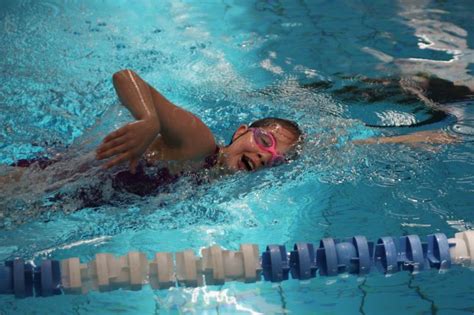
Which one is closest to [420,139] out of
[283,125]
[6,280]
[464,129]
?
[464,129]

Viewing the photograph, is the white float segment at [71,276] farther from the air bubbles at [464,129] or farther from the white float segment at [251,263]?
the air bubbles at [464,129]

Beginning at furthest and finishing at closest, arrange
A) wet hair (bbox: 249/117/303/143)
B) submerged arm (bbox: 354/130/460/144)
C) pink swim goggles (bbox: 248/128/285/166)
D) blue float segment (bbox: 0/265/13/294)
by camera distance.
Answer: submerged arm (bbox: 354/130/460/144)
wet hair (bbox: 249/117/303/143)
pink swim goggles (bbox: 248/128/285/166)
blue float segment (bbox: 0/265/13/294)

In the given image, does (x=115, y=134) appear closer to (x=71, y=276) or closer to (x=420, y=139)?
(x=71, y=276)

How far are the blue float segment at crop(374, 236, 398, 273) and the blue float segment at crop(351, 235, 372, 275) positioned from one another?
33 mm

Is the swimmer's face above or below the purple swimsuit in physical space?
above

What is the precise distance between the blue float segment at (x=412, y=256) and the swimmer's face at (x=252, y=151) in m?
0.79

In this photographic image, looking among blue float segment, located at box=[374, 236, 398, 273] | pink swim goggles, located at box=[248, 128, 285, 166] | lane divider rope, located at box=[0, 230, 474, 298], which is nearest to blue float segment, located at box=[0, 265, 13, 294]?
lane divider rope, located at box=[0, 230, 474, 298]

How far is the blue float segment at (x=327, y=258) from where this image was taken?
6.98 ft

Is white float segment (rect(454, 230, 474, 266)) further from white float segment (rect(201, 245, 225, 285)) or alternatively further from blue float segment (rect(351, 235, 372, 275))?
white float segment (rect(201, 245, 225, 285))

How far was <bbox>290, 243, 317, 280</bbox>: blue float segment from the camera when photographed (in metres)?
2.13

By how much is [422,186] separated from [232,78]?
137 centimetres

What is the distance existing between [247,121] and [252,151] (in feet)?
2.29

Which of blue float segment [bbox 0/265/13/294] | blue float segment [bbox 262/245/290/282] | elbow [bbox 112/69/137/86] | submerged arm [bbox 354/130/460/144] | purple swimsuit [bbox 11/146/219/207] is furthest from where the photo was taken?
submerged arm [bbox 354/130/460/144]

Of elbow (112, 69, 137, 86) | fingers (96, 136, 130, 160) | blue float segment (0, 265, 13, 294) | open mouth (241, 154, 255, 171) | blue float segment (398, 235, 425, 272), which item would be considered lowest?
blue float segment (398, 235, 425, 272)
